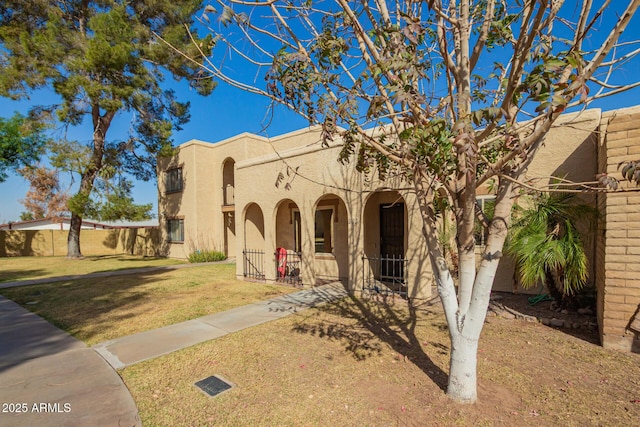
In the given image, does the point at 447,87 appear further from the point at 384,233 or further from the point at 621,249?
the point at 384,233

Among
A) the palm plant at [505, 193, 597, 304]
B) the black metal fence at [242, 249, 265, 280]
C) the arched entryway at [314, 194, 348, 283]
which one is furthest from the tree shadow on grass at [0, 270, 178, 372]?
the palm plant at [505, 193, 597, 304]

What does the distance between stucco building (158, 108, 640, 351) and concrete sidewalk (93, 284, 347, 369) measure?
2042 mm

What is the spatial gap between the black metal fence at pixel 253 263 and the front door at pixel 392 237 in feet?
A: 14.9

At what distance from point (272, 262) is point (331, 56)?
27.0 feet

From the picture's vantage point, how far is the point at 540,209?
21.5ft

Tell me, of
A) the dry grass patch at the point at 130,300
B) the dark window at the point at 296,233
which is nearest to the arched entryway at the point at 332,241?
the dark window at the point at 296,233

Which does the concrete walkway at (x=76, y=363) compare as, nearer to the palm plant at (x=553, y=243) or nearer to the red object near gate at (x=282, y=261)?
the red object near gate at (x=282, y=261)

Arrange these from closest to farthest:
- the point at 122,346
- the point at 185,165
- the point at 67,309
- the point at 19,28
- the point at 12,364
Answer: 1. the point at 12,364
2. the point at 122,346
3. the point at 67,309
4. the point at 19,28
5. the point at 185,165

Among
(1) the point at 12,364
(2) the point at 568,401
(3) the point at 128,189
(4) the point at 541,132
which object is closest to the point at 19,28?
(3) the point at 128,189

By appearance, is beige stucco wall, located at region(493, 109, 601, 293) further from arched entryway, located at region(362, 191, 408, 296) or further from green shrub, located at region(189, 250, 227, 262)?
green shrub, located at region(189, 250, 227, 262)

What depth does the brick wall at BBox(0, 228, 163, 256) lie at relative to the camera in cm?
2411

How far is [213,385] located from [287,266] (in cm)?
781

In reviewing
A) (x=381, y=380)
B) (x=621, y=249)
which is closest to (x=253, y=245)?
(x=381, y=380)

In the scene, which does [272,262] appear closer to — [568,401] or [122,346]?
[122,346]
